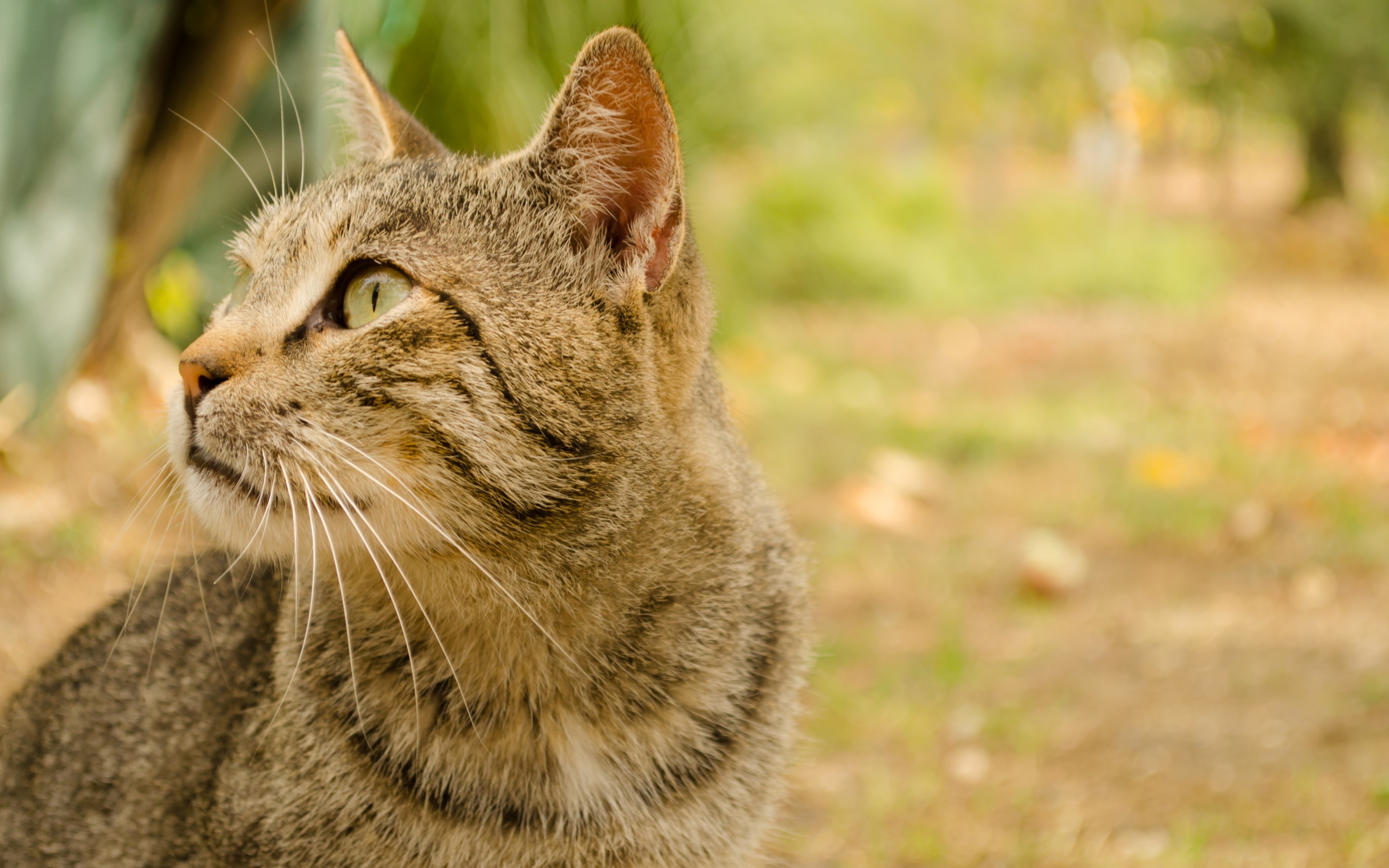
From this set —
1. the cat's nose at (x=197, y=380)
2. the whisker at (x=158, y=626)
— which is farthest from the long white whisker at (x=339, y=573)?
the whisker at (x=158, y=626)

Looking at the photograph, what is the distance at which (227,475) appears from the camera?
160 centimetres

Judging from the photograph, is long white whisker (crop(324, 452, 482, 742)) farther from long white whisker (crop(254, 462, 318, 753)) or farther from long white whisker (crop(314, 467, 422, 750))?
long white whisker (crop(254, 462, 318, 753))

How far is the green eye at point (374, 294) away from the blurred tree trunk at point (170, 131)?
2971 mm

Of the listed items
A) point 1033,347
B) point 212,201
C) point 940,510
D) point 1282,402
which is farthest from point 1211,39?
point 212,201

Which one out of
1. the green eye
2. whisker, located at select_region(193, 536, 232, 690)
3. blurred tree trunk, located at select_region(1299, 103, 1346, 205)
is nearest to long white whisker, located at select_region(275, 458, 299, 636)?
the green eye

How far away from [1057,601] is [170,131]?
3716 millimetres

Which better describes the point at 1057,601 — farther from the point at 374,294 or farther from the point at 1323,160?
the point at 1323,160

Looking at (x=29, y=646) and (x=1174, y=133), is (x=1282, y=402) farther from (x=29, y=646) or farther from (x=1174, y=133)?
(x=1174, y=133)

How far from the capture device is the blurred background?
9.32ft

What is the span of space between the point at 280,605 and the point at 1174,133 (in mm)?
22080

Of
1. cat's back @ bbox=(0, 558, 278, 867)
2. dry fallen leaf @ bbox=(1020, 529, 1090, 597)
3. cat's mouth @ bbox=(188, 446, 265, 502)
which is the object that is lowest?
dry fallen leaf @ bbox=(1020, 529, 1090, 597)

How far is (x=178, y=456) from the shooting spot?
1652mm

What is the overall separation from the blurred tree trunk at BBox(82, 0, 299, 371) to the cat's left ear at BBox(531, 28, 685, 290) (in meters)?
2.98

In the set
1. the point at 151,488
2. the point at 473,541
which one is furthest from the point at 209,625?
the point at 473,541
